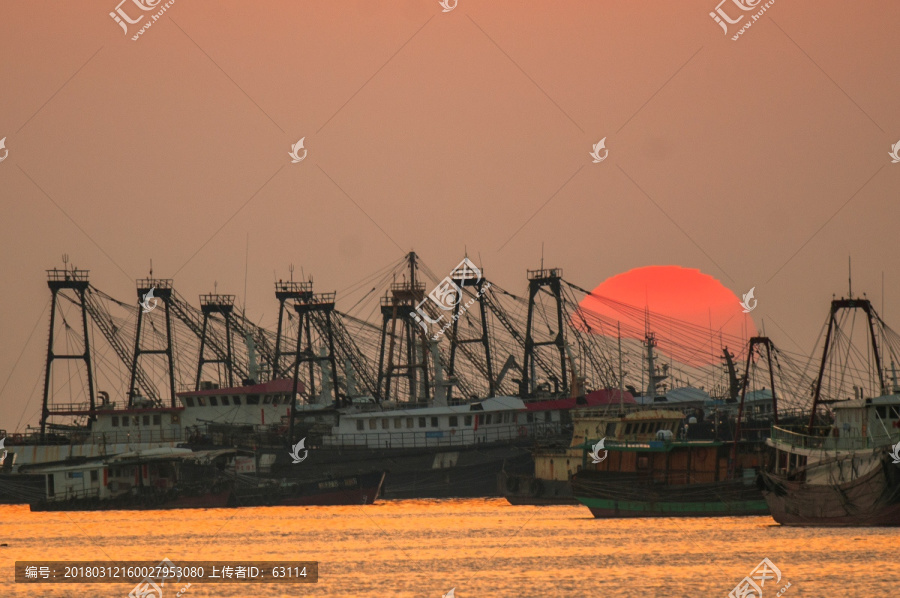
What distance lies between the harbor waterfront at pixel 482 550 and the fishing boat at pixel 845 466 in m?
1.04

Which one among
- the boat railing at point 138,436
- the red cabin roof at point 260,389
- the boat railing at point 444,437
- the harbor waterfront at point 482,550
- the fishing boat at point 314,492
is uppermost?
the red cabin roof at point 260,389

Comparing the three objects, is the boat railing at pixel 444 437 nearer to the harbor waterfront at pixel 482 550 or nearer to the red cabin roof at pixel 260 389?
the red cabin roof at pixel 260 389

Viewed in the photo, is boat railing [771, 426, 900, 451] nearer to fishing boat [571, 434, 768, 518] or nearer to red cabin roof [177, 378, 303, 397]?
fishing boat [571, 434, 768, 518]

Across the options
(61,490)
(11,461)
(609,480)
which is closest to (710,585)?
(609,480)

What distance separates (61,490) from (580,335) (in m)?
41.3

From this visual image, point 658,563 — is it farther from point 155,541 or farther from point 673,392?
point 673,392

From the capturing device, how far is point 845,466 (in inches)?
2601

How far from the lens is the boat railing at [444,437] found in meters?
106

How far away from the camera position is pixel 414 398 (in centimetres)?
11769

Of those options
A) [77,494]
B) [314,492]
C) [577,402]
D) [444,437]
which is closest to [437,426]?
[444,437]

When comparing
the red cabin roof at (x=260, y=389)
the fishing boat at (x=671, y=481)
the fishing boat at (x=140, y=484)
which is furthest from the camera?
the red cabin roof at (x=260, y=389)

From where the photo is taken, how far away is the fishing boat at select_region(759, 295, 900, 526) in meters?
64.2

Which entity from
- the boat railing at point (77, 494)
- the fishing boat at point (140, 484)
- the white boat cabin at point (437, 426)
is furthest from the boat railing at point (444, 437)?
the boat railing at point (77, 494)

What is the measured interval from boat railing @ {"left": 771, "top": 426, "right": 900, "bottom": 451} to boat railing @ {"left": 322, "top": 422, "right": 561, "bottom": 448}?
34.3m
